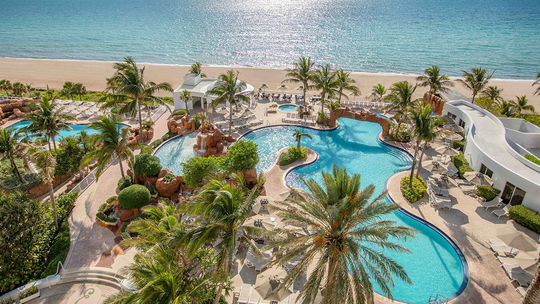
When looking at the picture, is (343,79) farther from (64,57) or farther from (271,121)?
(64,57)

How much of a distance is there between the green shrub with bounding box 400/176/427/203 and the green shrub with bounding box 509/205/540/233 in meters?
5.47

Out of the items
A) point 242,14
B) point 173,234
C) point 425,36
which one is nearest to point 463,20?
point 425,36

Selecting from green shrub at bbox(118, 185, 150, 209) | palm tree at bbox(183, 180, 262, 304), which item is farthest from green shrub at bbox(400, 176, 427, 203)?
green shrub at bbox(118, 185, 150, 209)

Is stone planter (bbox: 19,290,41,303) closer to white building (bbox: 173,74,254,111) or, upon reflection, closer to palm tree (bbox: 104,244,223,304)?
palm tree (bbox: 104,244,223,304)

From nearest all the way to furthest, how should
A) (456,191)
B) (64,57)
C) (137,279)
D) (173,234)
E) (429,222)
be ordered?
1. (137,279)
2. (173,234)
3. (429,222)
4. (456,191)
5. (64,57)

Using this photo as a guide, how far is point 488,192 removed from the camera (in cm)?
2266

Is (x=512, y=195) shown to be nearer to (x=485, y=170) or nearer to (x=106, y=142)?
(x=485, y=170)

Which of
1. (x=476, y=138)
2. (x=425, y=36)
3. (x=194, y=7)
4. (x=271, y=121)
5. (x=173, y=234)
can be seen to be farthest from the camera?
(x=194, y=7)

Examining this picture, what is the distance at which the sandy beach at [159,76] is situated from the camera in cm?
5378

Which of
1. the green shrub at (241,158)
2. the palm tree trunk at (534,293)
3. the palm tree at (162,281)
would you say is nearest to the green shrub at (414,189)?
the palm tree trunk at (534,293)

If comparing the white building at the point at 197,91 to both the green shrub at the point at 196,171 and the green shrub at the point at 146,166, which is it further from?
the green shrub at the point at 196,171

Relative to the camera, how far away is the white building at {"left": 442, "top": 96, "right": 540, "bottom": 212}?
2142 cm

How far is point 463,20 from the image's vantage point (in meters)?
122

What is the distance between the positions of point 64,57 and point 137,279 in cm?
8653
